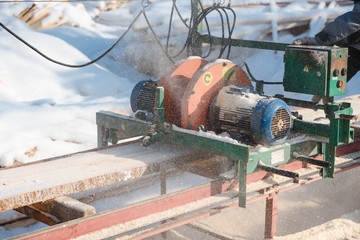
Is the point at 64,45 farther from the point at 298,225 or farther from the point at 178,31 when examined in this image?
the point at 298,225

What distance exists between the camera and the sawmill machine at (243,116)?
3602 millimetres

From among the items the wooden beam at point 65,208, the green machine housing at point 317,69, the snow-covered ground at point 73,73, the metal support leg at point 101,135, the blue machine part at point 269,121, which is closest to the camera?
the wooden beam at point 65,208

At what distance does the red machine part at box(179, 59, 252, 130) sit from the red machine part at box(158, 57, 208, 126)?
0.51 ft

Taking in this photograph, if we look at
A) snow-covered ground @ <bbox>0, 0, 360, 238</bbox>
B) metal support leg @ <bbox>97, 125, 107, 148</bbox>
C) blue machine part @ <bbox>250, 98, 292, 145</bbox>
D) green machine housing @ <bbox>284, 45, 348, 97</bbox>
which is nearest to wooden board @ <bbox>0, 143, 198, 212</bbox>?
metal support leg @ <bbox>97, 125, 107, 148</bbox>

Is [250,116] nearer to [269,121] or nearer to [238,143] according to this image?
[269,121]

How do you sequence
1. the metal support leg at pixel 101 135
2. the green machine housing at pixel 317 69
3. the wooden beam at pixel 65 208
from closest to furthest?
the wooden beam at pixel 65 208, the green machine housing at pixel 317 69, the metal support leg at pixel 101 135

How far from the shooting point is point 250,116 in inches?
145

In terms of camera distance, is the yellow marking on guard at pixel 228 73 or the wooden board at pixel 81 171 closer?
the wooden board at pixel 81 171

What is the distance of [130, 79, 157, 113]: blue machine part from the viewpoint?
428 cm

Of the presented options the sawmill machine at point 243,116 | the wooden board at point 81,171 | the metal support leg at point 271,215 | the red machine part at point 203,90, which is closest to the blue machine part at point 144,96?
the sawmill machine at point 243,116

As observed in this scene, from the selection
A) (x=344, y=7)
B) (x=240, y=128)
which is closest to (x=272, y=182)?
(x=240, y=128)

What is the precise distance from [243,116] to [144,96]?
968 mm

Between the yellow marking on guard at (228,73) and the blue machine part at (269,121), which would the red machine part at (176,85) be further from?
the blue machine part at (269,121)

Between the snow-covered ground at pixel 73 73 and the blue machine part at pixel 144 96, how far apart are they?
1610 mm
